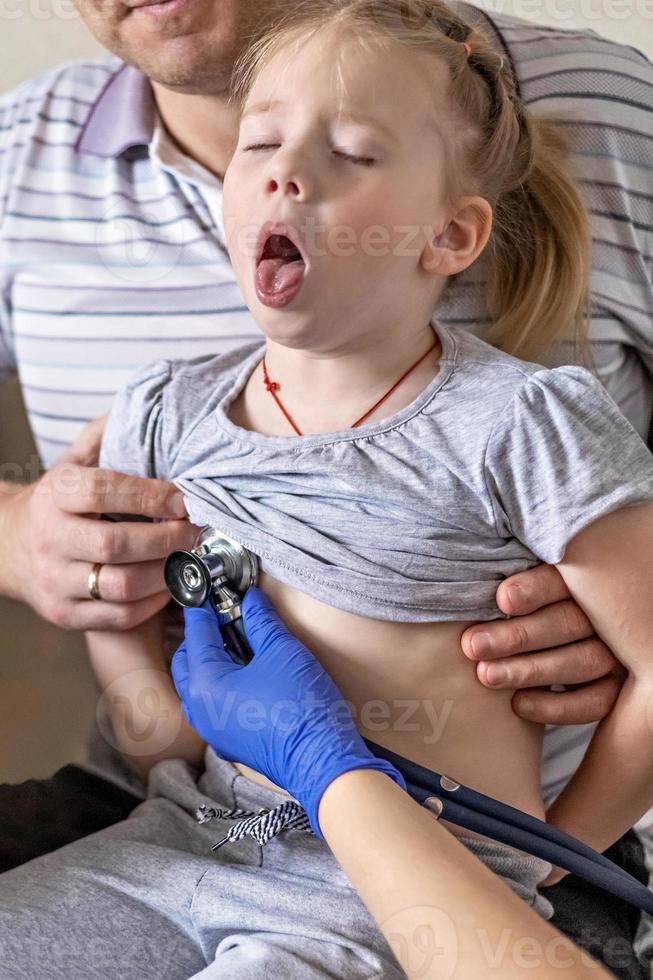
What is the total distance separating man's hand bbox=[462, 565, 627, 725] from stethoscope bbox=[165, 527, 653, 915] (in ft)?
0.38

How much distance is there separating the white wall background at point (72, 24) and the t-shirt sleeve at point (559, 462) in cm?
88

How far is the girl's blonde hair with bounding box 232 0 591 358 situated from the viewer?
973 millimetres

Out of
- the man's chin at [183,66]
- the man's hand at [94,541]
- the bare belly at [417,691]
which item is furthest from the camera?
the man's chin at [183,66]

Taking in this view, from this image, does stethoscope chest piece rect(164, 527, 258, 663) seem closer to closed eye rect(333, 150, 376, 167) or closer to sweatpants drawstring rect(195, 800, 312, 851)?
sweatpants drawstring rect(195, 800, 312, 851)

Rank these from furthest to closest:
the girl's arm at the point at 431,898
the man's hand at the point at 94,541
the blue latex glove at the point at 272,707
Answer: the man's hand at the point at 94,541 < the blue latex glove at the point at 272,707 < the girl's arm at the point at 431,898

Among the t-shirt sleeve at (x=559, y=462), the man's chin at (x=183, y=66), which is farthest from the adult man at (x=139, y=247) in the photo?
the t-shirt sleeve at (x=559, y=462)

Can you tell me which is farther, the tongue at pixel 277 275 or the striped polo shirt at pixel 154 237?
the striped polo shirt at pixel 154 237

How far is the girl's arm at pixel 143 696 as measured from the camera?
115cm

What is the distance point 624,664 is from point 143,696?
0.51 metres

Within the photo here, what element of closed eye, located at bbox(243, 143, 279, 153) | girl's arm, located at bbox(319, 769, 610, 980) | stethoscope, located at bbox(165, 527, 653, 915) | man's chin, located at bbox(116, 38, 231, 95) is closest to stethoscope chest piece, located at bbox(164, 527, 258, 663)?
stethoscope, located at bbox(165, 527, 653, 915)

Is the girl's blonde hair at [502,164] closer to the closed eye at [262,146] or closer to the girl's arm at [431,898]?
the closed eye at [262,146]

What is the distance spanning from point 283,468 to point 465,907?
1.34 feet

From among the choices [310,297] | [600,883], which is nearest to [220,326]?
[310,297]

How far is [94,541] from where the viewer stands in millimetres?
1087
